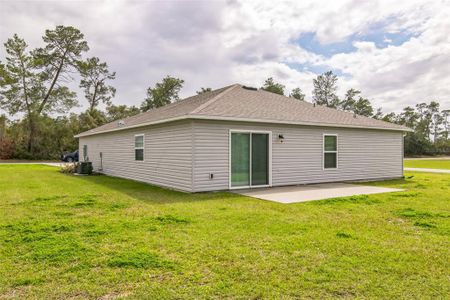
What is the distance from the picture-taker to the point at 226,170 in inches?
380

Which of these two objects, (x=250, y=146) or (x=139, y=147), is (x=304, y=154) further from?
(x=139, y=147)

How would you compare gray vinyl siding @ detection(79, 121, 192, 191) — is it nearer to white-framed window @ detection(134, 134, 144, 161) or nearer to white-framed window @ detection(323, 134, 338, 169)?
white-framed window @ detection(134, 134, 144, 161)

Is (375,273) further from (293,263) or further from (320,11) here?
(320,11)

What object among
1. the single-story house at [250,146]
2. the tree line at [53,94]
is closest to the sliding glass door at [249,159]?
the single-story house at [250,146]

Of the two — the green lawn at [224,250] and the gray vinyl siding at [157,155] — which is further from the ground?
the gray vinyl siding at [157,155]

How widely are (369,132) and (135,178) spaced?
31.5ft

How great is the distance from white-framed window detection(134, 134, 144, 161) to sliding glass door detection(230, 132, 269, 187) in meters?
4.20

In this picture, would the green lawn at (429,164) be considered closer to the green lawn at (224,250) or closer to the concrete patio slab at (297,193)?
the concrete patio slab at (297,193)

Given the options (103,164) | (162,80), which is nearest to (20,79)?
(162,80)

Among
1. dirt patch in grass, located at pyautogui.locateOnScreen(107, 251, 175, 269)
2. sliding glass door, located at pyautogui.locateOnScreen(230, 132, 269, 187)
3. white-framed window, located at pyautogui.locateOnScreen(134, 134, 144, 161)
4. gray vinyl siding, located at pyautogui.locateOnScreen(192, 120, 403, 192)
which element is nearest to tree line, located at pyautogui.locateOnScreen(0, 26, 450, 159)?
gray vinyl siding, located at pyautogui.locateOnScreen(192, 120, 403, 192)

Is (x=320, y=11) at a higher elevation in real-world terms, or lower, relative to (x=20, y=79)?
lower

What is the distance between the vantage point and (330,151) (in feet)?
39.4

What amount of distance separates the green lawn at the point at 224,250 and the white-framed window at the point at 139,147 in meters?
5.26

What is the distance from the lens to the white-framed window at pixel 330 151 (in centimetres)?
→ 1191
